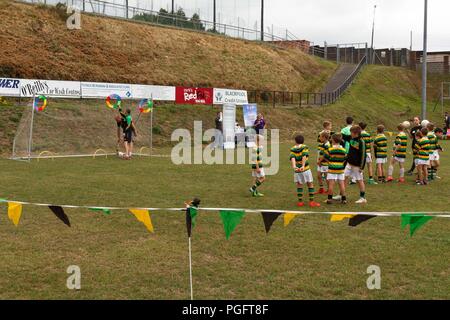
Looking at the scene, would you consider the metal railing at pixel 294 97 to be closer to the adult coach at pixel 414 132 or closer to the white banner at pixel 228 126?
the white banner at pixel 228 126

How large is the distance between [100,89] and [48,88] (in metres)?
2.76

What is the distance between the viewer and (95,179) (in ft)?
47.5

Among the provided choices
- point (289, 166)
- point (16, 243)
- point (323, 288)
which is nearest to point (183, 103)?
point (289, 166)

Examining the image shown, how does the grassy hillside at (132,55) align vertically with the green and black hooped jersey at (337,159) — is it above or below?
above

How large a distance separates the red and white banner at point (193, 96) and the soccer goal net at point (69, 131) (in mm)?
6502

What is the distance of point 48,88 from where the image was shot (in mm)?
24625

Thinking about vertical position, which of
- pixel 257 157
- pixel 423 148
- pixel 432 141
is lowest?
pixel 257 157

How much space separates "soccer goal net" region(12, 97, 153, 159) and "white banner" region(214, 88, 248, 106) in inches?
337

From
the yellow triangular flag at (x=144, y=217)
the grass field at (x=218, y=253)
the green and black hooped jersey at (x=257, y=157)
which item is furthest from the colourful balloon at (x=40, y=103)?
the yellow triangular flag at (x=144, y=217)

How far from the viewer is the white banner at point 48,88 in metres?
24.2

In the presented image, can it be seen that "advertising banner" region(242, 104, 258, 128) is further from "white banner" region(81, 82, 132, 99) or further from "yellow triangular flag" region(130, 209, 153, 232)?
"yellow triangular flag" region(130, 209, 153, 232)

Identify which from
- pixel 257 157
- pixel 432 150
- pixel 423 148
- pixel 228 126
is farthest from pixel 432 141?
pixel 228 126

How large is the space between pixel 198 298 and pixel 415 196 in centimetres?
808

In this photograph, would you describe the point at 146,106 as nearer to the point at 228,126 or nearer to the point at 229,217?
the point at 228,126
